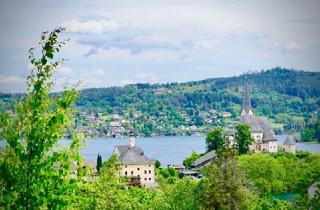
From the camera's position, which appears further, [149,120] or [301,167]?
[149,120]

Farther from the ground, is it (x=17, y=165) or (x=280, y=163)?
(x=17, y=165)

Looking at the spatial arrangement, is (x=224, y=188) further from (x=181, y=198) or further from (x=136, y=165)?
(x=136, y=165)

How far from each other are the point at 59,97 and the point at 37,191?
121cm

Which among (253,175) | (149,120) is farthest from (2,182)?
(149,120)

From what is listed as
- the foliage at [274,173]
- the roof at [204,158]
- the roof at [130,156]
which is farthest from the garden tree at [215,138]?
the foliage at [274,173]

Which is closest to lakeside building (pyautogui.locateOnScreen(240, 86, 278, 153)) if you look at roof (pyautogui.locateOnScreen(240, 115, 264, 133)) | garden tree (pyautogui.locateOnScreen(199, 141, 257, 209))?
roof (pyautogui.locateOnScreen(240, 115, 264, 133))

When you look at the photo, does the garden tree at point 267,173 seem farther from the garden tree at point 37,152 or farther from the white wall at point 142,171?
the garden tree at point 37,152

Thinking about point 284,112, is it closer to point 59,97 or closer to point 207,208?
point 207,208

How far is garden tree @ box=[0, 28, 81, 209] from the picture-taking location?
6.59 m

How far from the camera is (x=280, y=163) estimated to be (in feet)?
162

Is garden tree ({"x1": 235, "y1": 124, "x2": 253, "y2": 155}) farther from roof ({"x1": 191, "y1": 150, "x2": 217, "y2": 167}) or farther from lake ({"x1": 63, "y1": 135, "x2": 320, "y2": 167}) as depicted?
lake ({"x1": 63, "y1": 135, "x2": 320, "y2": 167})

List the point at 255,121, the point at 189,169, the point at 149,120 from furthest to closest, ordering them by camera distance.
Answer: the point at 149,120, the point at 255,121, the point at 189,169

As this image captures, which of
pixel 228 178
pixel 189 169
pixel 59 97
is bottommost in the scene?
pixel 189 169

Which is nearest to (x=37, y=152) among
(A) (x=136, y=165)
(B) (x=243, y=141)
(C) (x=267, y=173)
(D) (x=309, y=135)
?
(C) (x=267, y=173)
